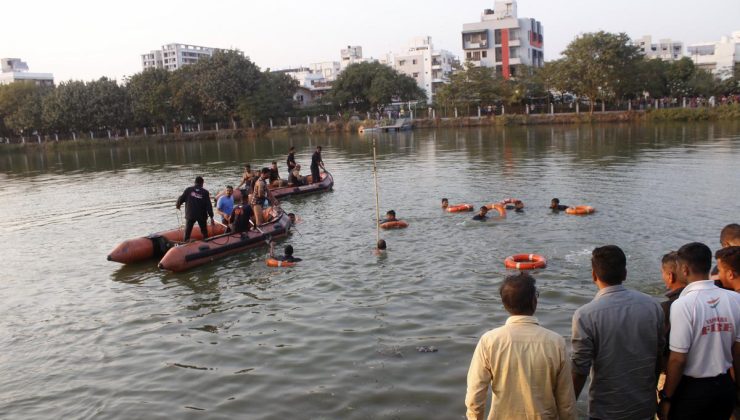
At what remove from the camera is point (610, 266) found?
4.16 m

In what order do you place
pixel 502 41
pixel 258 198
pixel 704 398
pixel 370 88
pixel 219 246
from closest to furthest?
pixel 704 398, pixel 219 246, pixel 258 198, pixel 370 88, pixel 502 41

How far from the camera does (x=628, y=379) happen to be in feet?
14.1

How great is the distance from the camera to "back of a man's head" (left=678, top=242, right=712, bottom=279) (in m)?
4.34

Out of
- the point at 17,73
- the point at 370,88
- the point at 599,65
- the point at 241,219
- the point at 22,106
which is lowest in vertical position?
the point at 241,219

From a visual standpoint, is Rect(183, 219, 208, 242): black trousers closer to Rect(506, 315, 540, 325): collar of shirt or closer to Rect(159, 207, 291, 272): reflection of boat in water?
Rect(159, 207, 291, 272): reflection of boat in water

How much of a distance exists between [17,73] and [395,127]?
9980cm

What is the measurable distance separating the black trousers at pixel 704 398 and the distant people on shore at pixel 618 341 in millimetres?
201

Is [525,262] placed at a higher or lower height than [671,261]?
lower

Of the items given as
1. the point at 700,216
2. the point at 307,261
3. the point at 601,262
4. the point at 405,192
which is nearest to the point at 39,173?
the point at 405,192

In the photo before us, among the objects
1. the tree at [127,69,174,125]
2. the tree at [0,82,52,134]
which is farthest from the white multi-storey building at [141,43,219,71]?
the tree at [127,69,174,125]

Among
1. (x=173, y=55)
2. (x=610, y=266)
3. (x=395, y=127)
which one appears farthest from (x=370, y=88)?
(x=173, y=55)

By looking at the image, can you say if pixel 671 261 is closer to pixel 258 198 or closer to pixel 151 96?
pixel 258 198

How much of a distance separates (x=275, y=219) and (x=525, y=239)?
6.82 meters

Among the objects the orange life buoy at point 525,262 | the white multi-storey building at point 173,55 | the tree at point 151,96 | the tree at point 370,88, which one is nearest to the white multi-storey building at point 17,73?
the white multi-storey building at point 173,55
